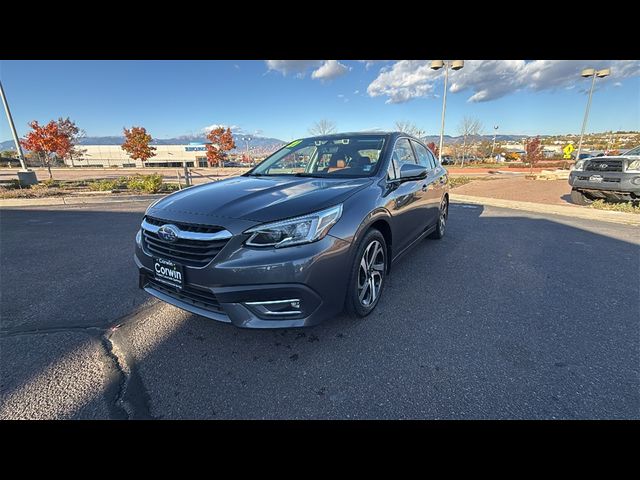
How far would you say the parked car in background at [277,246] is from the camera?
203cm

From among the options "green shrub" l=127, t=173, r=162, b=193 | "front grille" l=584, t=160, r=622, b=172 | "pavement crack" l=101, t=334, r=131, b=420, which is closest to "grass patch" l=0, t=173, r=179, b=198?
"green shrub" l=127, t=173, r=162, b=193

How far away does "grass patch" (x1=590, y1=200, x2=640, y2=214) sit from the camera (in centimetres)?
696

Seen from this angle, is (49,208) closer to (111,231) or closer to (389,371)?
(111,231)

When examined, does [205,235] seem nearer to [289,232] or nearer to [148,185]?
[289,232]

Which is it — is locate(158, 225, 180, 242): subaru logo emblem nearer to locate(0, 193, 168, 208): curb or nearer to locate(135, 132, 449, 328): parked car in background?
locate(135, 132, 449, 328): parked car in background

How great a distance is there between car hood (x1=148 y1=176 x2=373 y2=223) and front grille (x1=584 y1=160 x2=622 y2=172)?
772 cm

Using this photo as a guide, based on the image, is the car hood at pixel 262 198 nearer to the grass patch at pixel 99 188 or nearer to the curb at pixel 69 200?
the curb at pixel 69 200

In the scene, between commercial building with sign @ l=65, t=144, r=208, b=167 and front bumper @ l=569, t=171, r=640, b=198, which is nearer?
front bumper @ l=569, t=171, r=640, b=198

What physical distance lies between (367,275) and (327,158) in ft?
4.93

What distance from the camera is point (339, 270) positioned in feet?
7.44

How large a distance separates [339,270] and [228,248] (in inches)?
32.4

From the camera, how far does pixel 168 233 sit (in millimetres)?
2248
